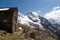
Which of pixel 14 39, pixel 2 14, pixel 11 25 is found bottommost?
pixel 14 39

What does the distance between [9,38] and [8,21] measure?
6.48m

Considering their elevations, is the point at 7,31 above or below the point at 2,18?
below

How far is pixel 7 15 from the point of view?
3017 centimetres

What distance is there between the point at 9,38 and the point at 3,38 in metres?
0.97

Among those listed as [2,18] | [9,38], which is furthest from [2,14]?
[9,38]

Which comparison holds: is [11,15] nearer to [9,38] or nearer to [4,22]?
[4,22]

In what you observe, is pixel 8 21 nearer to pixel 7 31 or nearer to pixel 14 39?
pixel 7 31

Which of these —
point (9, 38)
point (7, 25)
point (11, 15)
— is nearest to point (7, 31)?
point (7, 25)

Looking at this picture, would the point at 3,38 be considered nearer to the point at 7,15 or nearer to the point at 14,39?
the point at 14,39

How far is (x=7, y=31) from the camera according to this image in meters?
29.7

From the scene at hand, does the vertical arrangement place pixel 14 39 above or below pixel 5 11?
below

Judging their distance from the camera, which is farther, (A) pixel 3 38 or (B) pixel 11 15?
(B) pixel 11 15

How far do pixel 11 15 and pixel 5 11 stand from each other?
138 cm

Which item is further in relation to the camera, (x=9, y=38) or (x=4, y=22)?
(x=4, y=22)
